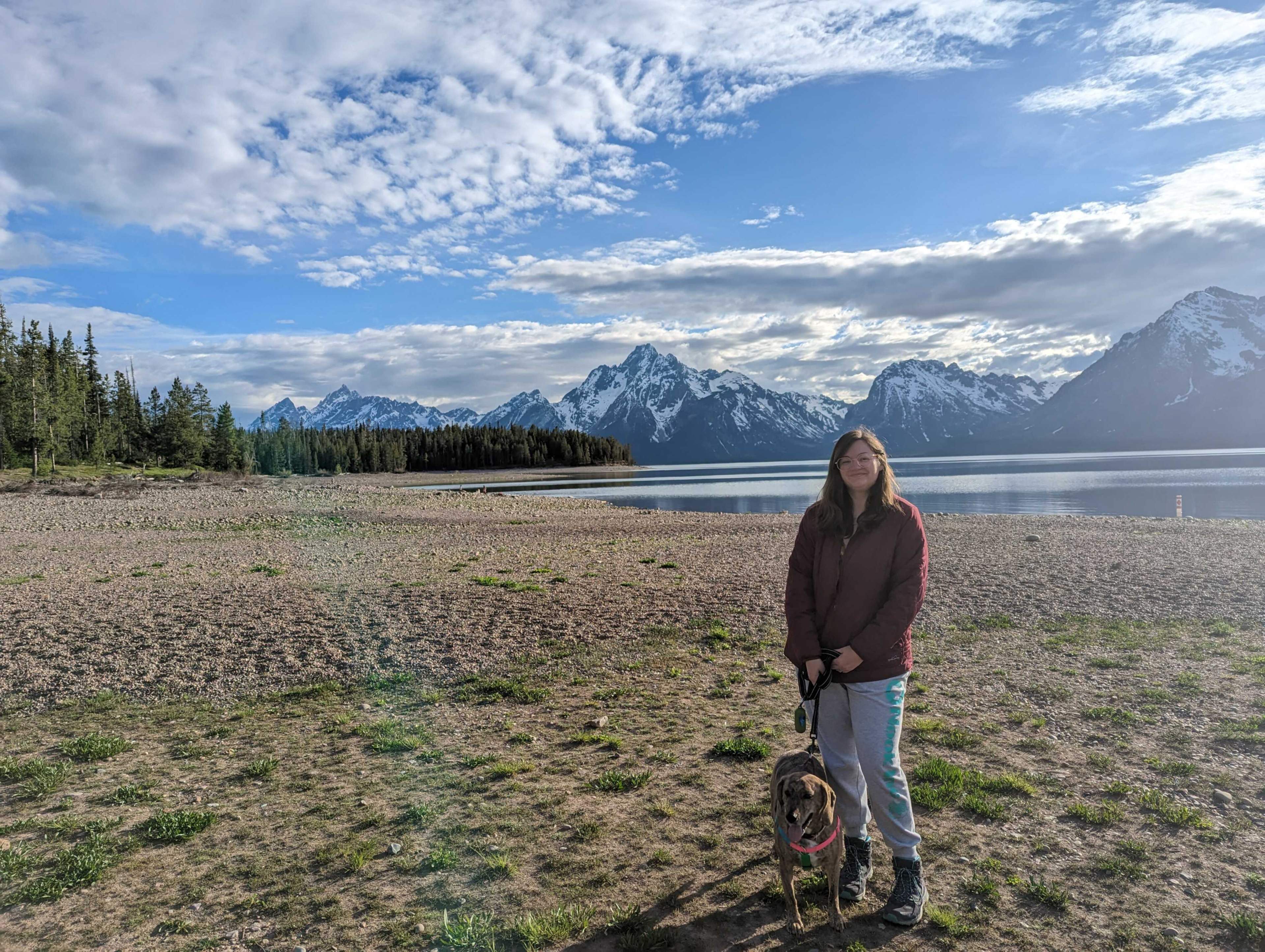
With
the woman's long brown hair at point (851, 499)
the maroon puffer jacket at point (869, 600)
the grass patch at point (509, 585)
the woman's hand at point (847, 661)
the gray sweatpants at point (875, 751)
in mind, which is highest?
the woman's long brown hair at point (851, 499)

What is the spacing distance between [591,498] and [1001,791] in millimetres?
56971

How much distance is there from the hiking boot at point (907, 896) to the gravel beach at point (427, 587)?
283 inches

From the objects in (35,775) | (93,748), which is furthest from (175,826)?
(93,748)

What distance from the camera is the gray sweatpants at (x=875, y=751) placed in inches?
181

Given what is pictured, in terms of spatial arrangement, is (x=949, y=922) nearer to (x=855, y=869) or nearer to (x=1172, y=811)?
(x=855, y=869)

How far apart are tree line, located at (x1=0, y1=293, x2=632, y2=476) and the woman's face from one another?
249 feet

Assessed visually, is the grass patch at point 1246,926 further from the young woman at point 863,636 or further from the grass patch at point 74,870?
the grass patch at point 74,870

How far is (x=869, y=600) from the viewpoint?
4648 mm

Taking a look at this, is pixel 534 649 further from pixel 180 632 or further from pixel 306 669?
pixel 180 632

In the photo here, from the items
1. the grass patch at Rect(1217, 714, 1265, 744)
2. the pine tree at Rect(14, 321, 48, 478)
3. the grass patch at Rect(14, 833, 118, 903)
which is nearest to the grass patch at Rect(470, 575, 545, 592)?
the grass patch at Rect(14, 833, 118, 903)

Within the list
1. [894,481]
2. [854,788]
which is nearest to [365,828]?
[854,788]

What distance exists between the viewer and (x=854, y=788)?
484 centimetres

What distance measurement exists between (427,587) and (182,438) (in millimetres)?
97367

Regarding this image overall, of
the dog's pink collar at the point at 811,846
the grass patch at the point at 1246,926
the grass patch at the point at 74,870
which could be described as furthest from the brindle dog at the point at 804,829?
the grass patch at the point at 74,870
